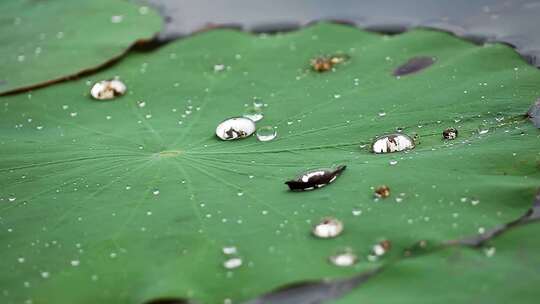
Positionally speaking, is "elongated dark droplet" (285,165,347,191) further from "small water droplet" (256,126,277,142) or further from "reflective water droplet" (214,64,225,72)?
"reflective water droplet" (214,64,225,72)

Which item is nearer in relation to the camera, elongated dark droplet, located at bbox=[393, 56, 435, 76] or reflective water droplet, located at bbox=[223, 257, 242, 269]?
reflective water droplet, located at bbox=[223, 257, 242, 269]

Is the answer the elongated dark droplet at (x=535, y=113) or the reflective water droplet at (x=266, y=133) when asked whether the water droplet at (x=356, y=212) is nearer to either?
the reflective water droplet at (x=266, y=133)

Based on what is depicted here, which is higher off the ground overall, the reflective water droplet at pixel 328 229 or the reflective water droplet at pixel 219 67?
the reflective water droplet at pixel 219 67

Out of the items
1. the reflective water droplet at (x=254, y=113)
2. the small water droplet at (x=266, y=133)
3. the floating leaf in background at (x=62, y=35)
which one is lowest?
the small water droplet at (x=266, y=133)

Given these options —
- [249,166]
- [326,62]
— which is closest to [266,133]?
[249,166]

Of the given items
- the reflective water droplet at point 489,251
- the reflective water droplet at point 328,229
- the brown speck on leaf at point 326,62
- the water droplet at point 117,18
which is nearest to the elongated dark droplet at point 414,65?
the brown speck on leaf at point 326,62

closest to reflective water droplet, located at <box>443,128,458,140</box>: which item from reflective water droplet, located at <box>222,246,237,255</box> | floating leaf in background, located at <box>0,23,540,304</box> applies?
floating leaf in background, located at <box>0,23,540,304</box>

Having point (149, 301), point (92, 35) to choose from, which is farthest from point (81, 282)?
point (92, 35)
